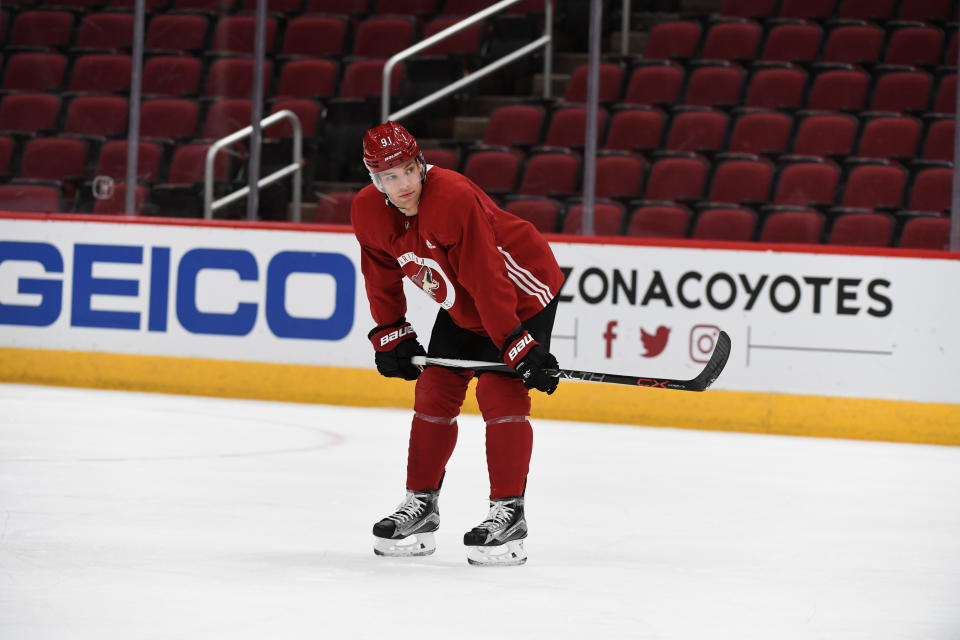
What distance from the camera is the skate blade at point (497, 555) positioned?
331 centimetres

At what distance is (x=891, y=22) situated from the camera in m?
8.68

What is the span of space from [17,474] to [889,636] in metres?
2.76

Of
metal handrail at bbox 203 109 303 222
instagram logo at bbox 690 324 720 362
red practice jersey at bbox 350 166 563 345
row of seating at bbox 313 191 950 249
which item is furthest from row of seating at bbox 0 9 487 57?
red practice jersey at bbox 350 166 563 345

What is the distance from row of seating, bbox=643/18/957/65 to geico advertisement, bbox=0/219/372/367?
3.13m

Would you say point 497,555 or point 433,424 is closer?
point 497,555

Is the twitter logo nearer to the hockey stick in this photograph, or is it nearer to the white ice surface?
the white ice surface

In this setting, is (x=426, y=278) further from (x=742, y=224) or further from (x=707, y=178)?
(x=707, y=178)

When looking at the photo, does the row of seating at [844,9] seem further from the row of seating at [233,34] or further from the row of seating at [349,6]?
the row of seating at [233,34]

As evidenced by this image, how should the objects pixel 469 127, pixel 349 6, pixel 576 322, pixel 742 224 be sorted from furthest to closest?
1. pixel 349 6
2. pixel 469 127
3. pixel 742 224
4. pixel 576 322

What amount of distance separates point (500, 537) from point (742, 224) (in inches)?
146

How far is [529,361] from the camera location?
3242 millimetres

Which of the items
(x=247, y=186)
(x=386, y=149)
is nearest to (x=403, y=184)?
(x=386, y=149)

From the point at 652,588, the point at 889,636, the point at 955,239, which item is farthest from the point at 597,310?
the point at 889,636

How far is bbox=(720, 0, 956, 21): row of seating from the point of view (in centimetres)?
862
